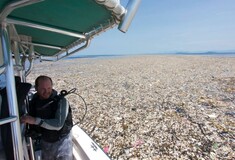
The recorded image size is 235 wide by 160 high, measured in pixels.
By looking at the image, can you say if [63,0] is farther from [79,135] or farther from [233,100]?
[233,100]

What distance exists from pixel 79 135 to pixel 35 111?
90 cm

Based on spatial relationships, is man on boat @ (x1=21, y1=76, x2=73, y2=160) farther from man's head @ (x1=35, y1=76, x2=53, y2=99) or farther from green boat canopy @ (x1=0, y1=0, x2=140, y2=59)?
green boat canopy @ (x1=0, y1=0, x2=140, y2=59)

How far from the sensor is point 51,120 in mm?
2299

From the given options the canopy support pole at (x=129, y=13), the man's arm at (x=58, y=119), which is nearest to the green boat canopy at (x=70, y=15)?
the canopy support pole at (x=129, y=13)

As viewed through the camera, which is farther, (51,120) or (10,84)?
(51,120)

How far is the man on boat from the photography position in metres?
2.33

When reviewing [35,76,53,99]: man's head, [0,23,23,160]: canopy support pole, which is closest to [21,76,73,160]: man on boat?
[35,76,53,99]: man's head

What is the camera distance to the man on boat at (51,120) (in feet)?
7.64

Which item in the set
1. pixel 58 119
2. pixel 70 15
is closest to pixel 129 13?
pixel 70 15

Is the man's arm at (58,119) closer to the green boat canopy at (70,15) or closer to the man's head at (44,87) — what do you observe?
the man's head at (44,87)

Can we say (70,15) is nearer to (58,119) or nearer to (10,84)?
(10,84)

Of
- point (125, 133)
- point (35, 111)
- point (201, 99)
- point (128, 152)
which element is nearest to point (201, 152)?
point (128, 152)

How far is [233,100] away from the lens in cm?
855

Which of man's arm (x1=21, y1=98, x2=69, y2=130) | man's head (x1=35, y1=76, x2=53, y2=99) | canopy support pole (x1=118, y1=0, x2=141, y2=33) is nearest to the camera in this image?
canopy support pole (x1=118, y1=0, x2=141, y2=33)
